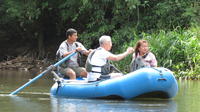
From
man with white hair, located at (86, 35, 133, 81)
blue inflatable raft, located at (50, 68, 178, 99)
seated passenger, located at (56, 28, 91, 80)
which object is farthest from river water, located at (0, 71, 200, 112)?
seated passenger, located at (56, 28, 91, 80)

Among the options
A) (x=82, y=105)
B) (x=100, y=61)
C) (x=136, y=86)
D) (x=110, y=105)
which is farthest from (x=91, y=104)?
(x=100, y=61)

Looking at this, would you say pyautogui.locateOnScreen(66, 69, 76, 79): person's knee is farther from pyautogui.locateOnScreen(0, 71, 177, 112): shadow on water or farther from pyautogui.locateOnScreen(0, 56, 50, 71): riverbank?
pyautogui.locateOnScreen(0, 56, 50, 71): riverbank

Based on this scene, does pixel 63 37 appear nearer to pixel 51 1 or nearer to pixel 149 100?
pixel 51 1

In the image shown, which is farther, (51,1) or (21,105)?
(51,1)

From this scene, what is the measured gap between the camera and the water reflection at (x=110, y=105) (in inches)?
310

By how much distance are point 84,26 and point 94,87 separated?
537 inches

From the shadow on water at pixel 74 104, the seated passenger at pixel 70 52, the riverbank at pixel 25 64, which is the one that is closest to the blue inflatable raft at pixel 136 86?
the shadow on water at pixel 74 104

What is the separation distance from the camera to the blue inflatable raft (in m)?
8.66

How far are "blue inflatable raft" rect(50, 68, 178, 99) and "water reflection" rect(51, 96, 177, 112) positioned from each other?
0.50 feet

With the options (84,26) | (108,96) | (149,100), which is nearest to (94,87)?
(108,96)

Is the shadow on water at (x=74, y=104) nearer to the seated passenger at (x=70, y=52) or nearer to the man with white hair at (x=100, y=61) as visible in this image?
the man with white hair at (x=100, y=61)

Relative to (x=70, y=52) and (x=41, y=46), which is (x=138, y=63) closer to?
(x=70, y=52)

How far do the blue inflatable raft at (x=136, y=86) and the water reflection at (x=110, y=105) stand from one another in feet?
0.50

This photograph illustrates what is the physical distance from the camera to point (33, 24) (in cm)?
2406
